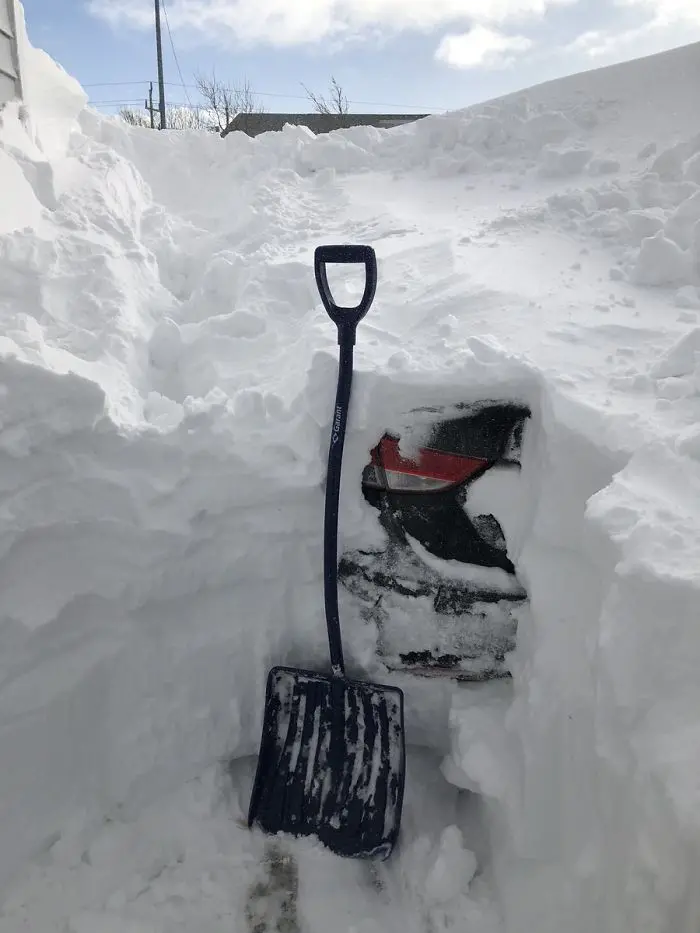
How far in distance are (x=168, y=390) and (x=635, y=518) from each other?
1.68 m

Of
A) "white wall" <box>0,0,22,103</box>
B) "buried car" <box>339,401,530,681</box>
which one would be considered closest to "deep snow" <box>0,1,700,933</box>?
"buried car" <box>339,401,530,681</box>

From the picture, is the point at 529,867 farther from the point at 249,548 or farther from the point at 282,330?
the point at 282,330

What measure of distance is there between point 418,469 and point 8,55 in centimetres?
257

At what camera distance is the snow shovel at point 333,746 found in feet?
5.41

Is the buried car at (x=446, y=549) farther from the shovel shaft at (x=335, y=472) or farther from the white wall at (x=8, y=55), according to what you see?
the white wall at (x=8, y=55)

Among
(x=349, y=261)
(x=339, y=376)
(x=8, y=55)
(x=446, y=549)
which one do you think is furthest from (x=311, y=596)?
(x=8, y=55)

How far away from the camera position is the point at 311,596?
1837mm

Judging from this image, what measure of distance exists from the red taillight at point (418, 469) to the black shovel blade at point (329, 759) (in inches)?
23.6

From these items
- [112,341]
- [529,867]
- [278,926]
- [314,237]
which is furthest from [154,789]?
[314,237]

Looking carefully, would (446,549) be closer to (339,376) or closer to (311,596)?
(311,596)

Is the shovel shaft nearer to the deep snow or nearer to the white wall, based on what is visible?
the deep snow

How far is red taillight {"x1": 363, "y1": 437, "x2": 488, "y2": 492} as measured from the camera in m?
1.63

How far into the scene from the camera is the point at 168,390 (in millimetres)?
2266

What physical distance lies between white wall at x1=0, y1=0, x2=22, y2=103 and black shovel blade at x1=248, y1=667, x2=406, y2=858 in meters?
2.62
